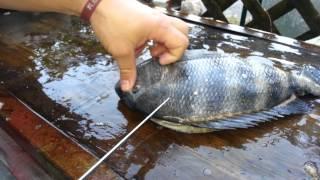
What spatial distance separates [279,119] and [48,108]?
1.52 meters

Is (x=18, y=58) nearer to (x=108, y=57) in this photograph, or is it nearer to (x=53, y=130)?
(x=108, y=57)

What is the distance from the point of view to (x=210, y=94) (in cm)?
230

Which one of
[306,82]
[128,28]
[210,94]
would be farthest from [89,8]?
[306,82]

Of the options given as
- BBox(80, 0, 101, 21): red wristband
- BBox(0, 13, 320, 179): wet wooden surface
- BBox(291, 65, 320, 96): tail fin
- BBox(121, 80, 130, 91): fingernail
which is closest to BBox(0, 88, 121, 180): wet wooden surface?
BBox(0, 13, 320, 179): wet wooden surface

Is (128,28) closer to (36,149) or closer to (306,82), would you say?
(36,149)

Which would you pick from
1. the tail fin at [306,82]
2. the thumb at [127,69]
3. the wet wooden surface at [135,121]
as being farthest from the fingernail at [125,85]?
the tail fin at [306,82]

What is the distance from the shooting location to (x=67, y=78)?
284 cm

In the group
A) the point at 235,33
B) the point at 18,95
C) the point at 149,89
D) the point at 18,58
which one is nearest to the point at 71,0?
the point at 149,89

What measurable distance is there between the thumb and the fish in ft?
0.26

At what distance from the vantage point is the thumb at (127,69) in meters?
2.10

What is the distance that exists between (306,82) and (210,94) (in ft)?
2.37

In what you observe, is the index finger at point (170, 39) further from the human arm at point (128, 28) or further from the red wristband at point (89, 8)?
the red wristband at point (89, 8)

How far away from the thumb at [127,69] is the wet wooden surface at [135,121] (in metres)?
0.26

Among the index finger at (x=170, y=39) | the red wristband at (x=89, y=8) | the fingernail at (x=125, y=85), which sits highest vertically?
the red wristband at (x=89, y=8)
